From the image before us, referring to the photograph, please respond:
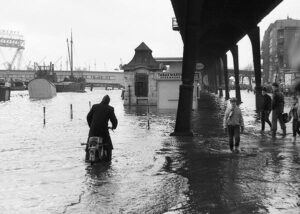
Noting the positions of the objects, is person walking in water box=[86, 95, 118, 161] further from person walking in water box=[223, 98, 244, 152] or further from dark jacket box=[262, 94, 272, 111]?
dark jacket box=[262, 94, 272, 111]

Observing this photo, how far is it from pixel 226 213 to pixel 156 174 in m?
2.96

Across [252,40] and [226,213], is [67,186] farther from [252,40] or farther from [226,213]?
[252,40]

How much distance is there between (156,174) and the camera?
8.61 m

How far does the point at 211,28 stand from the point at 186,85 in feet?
64.3

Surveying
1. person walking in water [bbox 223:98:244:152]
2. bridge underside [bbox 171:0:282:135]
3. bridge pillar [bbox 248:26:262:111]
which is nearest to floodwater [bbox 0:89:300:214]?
person walking in water [bbox 223:98:244:152]

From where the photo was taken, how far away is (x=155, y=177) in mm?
8312

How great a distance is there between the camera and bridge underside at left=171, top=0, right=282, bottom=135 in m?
14.2

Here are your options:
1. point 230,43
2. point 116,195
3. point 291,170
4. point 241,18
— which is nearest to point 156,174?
point 116,195

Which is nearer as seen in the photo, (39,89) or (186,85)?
(186,85)

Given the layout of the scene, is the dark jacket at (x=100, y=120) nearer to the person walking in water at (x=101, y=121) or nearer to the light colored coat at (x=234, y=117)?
the person walking in water at (x=101, y=121)

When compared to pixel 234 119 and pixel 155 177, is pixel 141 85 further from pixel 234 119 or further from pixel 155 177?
pixel 155 177

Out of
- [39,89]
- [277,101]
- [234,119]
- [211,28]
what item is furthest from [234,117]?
[39,89]

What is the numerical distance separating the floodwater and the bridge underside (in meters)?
1.57

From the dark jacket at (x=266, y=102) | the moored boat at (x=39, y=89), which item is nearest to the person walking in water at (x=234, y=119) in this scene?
the dark jacket at (x=266, y=102)
